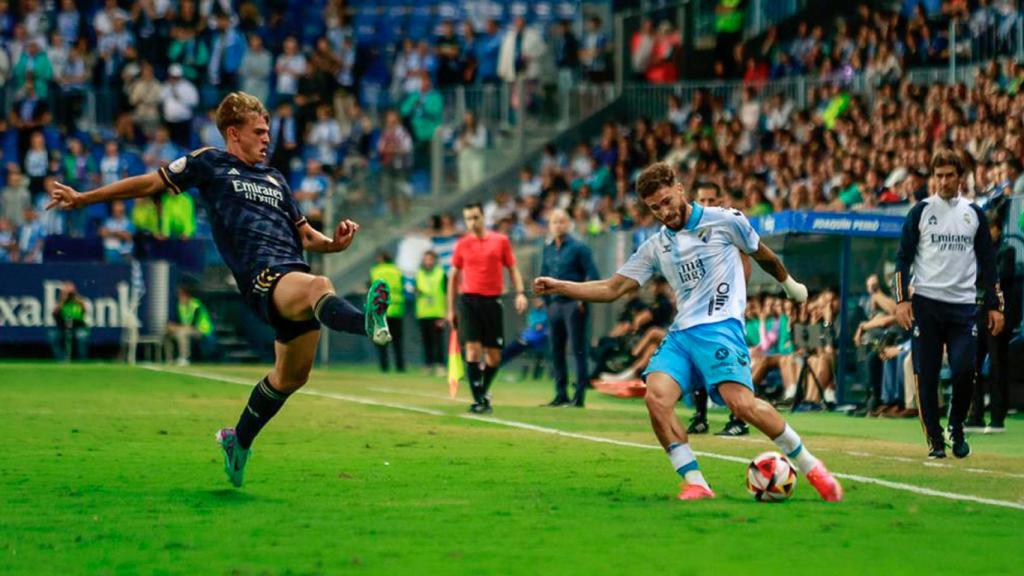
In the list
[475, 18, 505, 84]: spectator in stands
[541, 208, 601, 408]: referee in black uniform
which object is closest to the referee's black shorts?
[541, 208, 601, 408]: referee in black uniform

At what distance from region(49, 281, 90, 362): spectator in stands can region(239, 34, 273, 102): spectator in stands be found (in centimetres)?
740

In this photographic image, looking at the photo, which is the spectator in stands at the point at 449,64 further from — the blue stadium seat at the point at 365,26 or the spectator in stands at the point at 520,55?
the blue stadium seat at the point at 365,26

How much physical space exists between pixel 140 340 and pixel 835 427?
1646cm

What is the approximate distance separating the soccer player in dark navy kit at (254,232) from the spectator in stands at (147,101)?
990 inches

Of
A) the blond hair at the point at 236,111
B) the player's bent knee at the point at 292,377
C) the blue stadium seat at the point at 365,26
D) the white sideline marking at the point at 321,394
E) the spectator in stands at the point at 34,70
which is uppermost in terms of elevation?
the blue stadium seat at the point at 365,26

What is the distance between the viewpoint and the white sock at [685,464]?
988cm

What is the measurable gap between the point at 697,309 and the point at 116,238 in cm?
2267

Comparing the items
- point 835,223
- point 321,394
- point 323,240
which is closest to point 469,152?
point 321,394

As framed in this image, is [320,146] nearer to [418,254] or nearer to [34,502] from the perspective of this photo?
[418,254]

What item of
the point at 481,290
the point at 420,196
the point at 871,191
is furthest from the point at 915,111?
the point at 420,196

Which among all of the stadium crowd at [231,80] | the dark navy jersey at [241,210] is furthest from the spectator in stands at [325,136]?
the dark navy jersey at [241,210]

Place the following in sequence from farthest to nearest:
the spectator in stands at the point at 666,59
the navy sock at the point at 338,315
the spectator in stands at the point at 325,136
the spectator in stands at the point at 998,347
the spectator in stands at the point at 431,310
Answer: the spectator in stands at the point at 325,136
the spectator in stands at the point at 666,59
the spectator in stands at the point at 431,310
the spectator in stands at the point at 998,347
the navy sock at the point at 338,315

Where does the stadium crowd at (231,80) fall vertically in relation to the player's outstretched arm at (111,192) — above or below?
above

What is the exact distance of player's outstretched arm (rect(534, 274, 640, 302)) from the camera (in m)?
10.1
